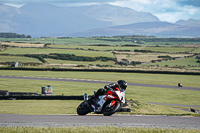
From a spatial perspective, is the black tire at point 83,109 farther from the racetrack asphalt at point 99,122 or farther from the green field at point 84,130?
the green field at point 84,130

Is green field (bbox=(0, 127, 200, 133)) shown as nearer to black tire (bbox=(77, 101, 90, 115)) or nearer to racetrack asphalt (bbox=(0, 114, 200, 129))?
racetrack asphalt (bbox=(0, 114, 200, 129))

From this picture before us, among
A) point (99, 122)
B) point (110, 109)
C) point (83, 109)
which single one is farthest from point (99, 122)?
point (83, 109)

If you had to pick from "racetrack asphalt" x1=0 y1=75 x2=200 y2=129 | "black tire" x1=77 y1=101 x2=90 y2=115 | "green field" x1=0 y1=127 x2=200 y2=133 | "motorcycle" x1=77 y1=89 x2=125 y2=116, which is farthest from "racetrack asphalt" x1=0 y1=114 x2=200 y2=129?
"green field" x1=0 y1=127 x2=200 y2=133

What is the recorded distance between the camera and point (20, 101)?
38000 millimetres

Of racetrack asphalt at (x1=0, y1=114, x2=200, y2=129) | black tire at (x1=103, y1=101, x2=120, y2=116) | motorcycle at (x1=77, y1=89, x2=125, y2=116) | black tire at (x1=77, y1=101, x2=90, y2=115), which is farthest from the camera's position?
black tire at (x1=77, y1=101, x2=90, y2=115)

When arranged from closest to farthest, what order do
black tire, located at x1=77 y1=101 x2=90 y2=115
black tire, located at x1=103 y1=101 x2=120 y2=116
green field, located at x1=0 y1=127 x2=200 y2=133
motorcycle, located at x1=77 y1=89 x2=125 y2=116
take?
green field, located at x1=0 y1=127 x2=200 y2=133
black tire, located at x1=103 y1=101 x2=120 y2=116
motorcycle, located at x1=77 y1=89 x2=125 y2=116
black tire, located at x1=77 y1=101 x2=90 y2=115

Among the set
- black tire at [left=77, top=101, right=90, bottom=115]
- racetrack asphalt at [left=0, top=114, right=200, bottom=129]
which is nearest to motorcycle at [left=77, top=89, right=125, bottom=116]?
racetrack asphalt at [left=0, top=114, right=200, bottom=129]

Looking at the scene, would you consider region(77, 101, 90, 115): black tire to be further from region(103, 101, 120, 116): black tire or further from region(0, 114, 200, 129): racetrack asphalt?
region(103, 101, 120, 116): black tire

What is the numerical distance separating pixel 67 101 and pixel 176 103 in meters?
15.4

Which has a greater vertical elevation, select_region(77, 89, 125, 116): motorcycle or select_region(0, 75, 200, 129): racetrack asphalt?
select_region(77, 89, 125, 116): motorcycle

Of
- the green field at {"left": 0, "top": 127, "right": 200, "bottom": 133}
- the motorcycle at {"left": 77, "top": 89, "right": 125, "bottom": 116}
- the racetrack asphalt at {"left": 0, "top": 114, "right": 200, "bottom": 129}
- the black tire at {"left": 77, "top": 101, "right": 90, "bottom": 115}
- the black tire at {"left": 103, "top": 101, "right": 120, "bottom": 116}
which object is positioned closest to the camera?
the green field at {"left": 0, "top": 127, "right": 200, "bottom": 133}

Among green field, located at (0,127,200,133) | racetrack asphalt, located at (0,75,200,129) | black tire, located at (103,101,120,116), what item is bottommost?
racetrack asphalt, located at (0,75,200,129)

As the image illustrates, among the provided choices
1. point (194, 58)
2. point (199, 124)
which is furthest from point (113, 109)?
point (194, 58)

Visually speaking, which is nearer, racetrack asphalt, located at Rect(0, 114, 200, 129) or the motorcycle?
racetrack asphalt, located at Rect(0, 114, 200, 129)
